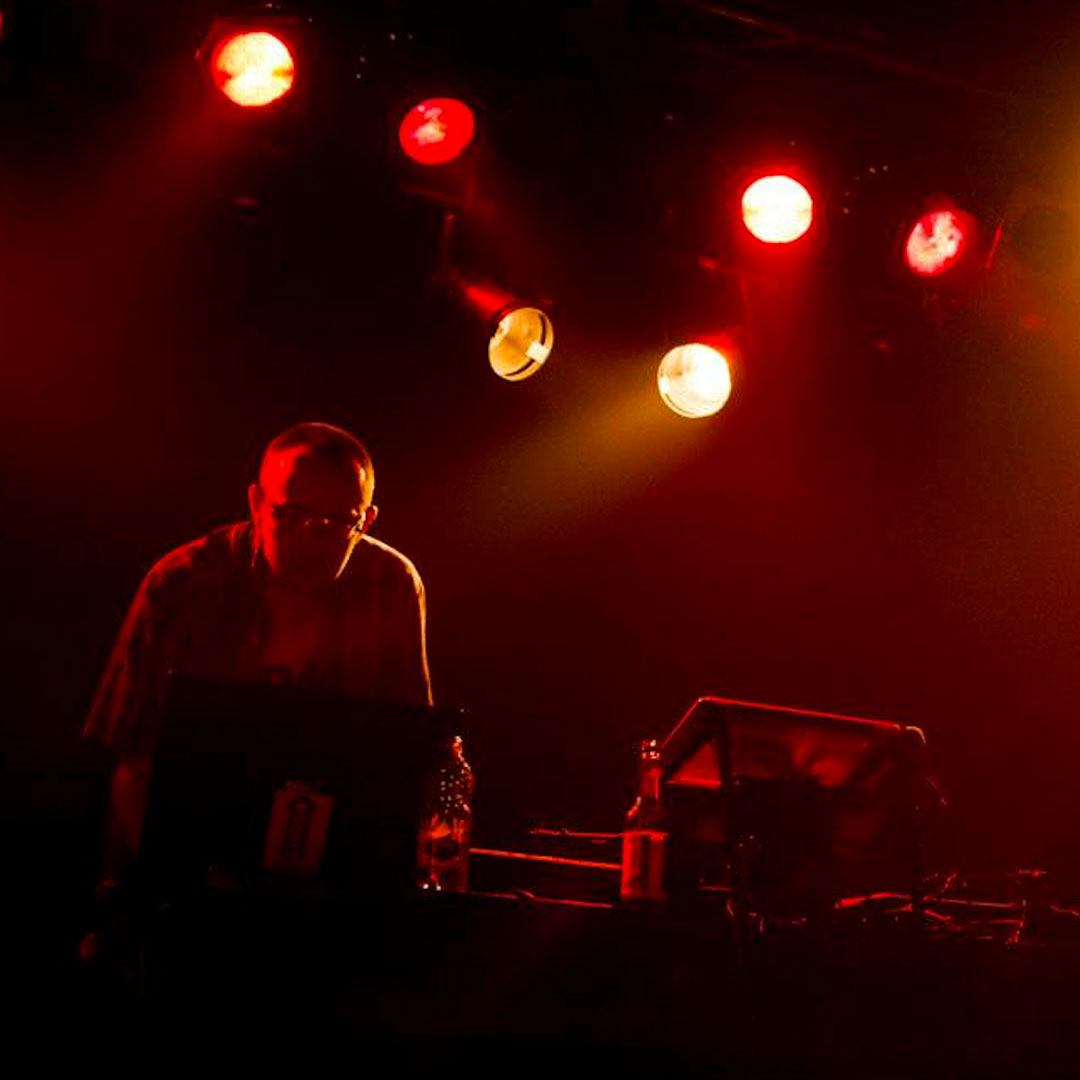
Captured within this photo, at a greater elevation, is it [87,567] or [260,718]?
[87,567]

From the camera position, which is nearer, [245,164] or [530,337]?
[245,164]

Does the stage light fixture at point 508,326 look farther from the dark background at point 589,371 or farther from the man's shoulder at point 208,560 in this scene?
the man's shoulder at point 208,560

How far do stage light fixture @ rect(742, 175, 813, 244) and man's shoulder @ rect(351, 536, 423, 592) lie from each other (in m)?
1.54

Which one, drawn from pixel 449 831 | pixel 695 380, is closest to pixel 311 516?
pixel 449 831

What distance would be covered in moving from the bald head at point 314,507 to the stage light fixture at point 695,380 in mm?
1370

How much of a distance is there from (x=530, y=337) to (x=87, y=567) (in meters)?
1.56

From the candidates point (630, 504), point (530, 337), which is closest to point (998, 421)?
→ point (630, 504)

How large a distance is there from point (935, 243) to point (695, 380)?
86 centimetres

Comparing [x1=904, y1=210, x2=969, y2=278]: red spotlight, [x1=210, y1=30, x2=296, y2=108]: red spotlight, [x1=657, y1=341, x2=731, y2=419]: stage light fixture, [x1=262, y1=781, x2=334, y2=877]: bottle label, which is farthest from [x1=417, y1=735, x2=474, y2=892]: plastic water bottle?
[x1=904, y1=210, x2=969, y2=278]: red spotlight

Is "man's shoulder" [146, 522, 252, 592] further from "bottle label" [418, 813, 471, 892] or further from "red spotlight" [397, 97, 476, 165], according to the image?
"red spotlight" [397, 97, 476, 165]

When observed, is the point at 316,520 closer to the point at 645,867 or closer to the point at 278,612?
the point at 278,612

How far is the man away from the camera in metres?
3.08

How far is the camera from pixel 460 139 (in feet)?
12.3

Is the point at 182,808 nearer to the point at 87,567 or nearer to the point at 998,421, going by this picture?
the point at 87,567
